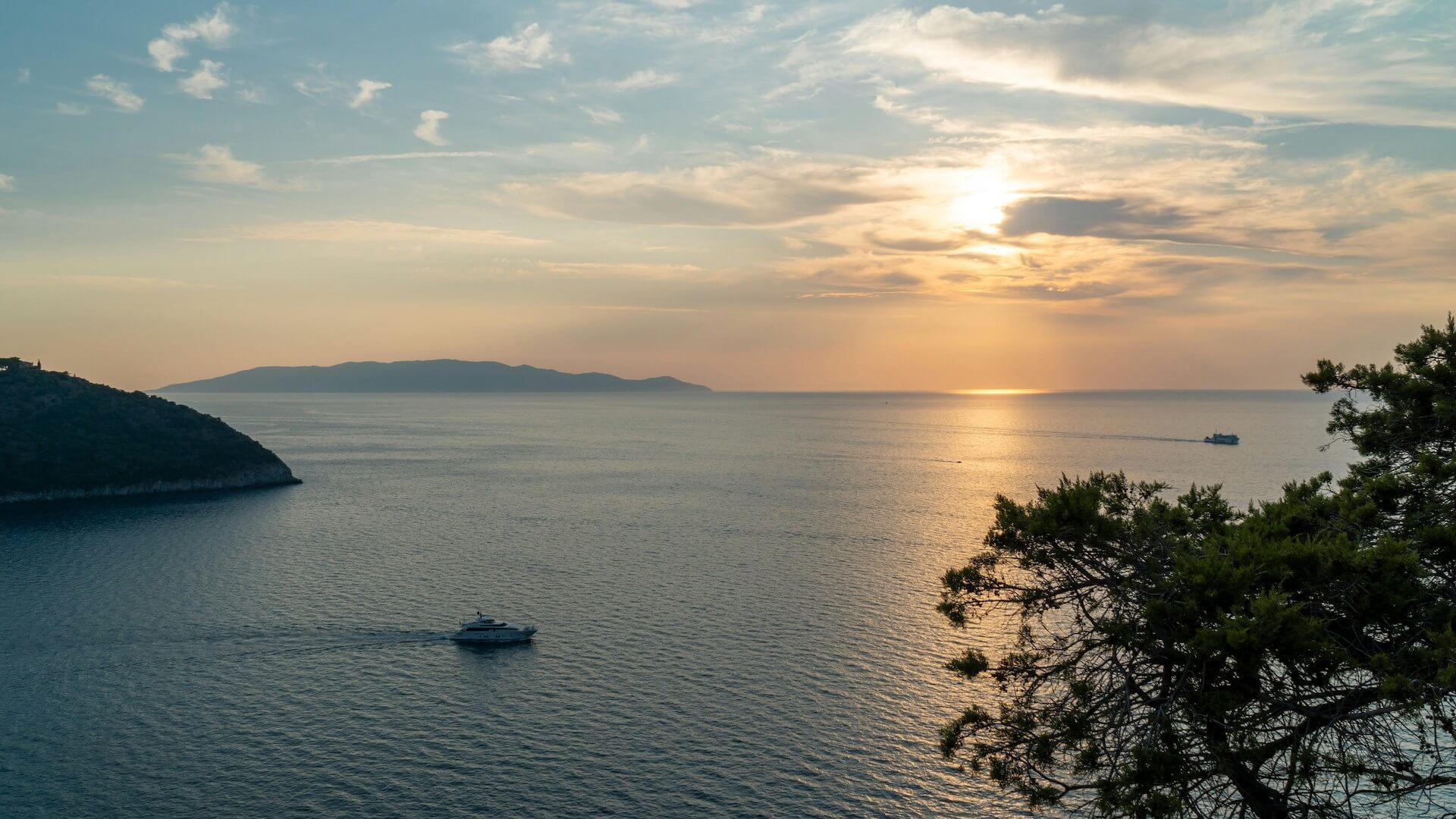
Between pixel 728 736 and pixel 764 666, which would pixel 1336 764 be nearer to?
pixel 728 736

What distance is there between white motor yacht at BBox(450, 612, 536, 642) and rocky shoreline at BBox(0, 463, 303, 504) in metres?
121

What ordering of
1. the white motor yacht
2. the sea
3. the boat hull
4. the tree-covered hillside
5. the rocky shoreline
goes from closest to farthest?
the sea → the boat hull → the white motor yacht → the rocky shoreline → the tree-covered hillside

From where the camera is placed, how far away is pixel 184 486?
6378 inches

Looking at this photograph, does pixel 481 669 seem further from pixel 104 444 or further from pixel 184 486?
pixel 104 444

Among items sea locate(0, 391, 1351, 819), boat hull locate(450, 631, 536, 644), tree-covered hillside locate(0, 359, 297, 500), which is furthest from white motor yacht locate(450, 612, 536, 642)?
tree-covered hillside locate(0, 359, 297, 500)

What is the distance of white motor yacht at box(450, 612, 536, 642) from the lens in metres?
69.1

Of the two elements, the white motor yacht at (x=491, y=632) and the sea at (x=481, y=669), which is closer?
the sea at (x=481, y=669)

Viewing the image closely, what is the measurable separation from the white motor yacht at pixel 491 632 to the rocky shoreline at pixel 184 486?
4768 inches

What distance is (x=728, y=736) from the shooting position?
51.1 metres

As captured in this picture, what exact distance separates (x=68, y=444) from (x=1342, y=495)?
202534 millimetres

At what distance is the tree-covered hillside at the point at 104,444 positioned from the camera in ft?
495

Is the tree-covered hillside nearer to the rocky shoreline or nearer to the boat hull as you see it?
the rocky shoreline

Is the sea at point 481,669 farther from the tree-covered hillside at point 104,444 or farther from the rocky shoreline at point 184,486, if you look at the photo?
the tree-covered hillside at point 104,444

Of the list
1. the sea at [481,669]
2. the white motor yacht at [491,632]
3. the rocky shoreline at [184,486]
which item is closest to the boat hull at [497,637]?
the white motor yacht at [491,632]
